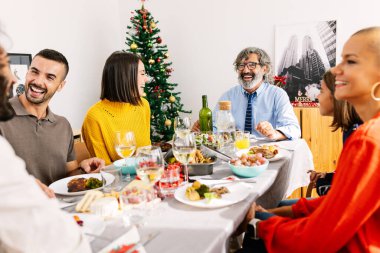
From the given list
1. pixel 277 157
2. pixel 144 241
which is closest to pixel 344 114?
pixel 277 157

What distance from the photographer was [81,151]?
2166 mm

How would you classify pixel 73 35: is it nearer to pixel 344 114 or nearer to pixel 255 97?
pixel 255 97

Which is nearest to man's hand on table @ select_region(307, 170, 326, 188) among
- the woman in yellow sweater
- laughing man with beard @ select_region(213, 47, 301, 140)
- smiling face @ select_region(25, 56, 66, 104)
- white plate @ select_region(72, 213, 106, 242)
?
laughing man with beard @ select_region(213, 47, 301, 140)

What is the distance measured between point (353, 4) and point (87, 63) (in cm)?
350

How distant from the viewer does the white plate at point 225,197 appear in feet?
3.50

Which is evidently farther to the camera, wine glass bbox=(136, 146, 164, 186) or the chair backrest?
the chair backrest

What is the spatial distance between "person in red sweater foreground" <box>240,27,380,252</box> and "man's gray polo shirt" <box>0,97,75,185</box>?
133 cm

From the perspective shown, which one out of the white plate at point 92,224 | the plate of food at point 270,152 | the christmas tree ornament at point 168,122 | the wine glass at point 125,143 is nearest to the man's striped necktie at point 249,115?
the plate of food at point 270,152

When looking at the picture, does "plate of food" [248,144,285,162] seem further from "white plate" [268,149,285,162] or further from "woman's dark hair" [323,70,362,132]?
"woman's dark hair" [323,70,362,132]

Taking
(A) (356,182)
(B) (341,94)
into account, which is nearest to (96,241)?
(A) (356,182)

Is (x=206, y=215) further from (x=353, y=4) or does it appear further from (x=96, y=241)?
(x=353, y=4)

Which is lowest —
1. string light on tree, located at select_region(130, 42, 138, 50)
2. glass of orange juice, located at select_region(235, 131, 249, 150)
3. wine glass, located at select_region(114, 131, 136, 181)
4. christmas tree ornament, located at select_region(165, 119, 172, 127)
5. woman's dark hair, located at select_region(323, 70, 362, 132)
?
christmas tree ornament, located at select_region(165, 119, 172, 127)

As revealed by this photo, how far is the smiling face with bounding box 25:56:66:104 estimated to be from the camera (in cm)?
183

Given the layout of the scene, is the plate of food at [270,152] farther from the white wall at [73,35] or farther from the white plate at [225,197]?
the white wall at [73,35]
